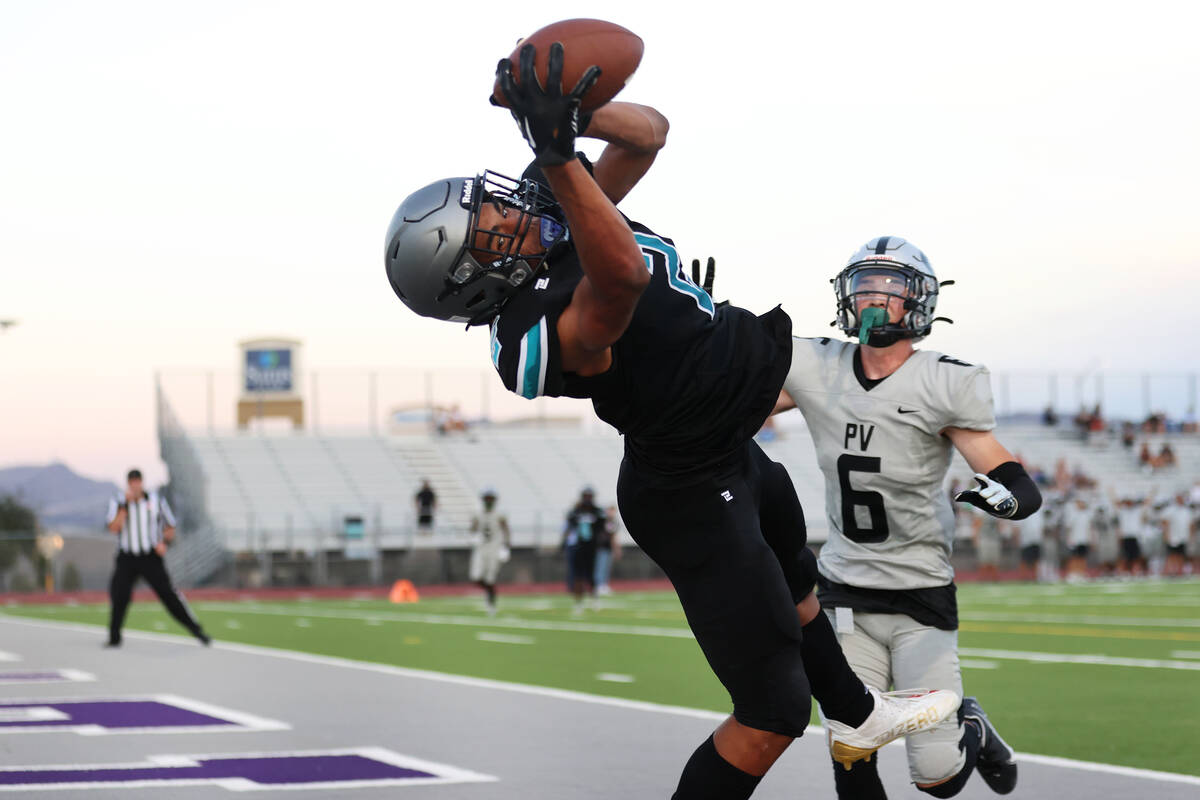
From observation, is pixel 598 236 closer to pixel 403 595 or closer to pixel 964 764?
pixel 964 764

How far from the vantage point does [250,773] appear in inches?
247

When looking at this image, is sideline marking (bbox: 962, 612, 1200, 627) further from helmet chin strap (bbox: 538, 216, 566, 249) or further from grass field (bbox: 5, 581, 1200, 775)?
helmet chin strap (bbox: 538, 216, 566, 249)

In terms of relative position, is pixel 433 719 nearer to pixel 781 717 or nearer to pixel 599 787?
pixel 599 787

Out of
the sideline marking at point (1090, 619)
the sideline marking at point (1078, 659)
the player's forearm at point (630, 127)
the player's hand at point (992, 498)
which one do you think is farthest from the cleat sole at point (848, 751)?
the sideline marking at point (1090, 619)

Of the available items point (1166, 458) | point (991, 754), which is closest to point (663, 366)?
point (991, 754)

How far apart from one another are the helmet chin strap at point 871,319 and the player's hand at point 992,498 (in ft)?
2.27

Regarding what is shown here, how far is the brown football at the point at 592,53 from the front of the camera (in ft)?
10.1

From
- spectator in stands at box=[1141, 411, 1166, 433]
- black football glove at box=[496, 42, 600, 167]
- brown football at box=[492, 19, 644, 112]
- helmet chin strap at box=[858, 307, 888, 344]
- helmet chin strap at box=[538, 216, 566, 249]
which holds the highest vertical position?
spectator in stands at box=[1141, 411, 1166, 433]

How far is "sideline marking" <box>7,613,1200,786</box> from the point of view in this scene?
6.07 m

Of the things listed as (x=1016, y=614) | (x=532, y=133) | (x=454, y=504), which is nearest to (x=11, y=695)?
(x=532, y=133)

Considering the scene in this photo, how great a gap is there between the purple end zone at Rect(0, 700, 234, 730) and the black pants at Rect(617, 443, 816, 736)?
189 inches

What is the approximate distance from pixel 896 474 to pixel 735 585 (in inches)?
45.0

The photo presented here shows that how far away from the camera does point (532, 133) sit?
3006 millimetres

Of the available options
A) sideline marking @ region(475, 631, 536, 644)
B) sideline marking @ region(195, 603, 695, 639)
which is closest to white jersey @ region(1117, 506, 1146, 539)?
sideline marking @ region(195, 603, 695, 639)
